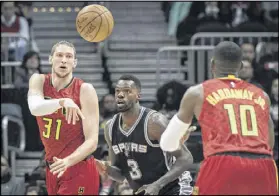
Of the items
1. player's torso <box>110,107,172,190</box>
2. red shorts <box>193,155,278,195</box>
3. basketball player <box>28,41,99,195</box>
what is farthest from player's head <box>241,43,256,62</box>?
red shorts <box>193,155,278,195</box>

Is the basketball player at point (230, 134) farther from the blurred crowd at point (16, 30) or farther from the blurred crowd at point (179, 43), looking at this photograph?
the blurred crowd at point (16, 30)

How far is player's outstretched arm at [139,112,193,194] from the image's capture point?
433 inches

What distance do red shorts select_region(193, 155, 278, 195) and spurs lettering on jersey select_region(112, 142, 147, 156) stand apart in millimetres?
2769

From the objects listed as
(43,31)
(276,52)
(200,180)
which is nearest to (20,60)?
(43,31)

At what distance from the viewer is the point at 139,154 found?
38.0ft

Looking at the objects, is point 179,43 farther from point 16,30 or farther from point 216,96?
point 216,96

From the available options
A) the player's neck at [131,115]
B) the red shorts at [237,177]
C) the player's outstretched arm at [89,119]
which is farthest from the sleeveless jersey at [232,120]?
the player's neck at [131,115]

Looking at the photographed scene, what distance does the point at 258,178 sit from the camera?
28.8ft

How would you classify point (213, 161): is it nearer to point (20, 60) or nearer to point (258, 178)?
point (258, 178)

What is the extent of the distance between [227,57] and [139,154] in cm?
284

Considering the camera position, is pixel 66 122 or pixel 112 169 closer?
pixel 66 122

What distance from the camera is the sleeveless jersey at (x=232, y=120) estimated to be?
8.85 meters

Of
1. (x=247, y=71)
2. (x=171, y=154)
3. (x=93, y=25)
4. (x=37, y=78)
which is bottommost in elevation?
(x=171, y=154)

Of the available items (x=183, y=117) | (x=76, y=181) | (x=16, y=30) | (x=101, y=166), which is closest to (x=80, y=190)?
(x=76, y=181)
